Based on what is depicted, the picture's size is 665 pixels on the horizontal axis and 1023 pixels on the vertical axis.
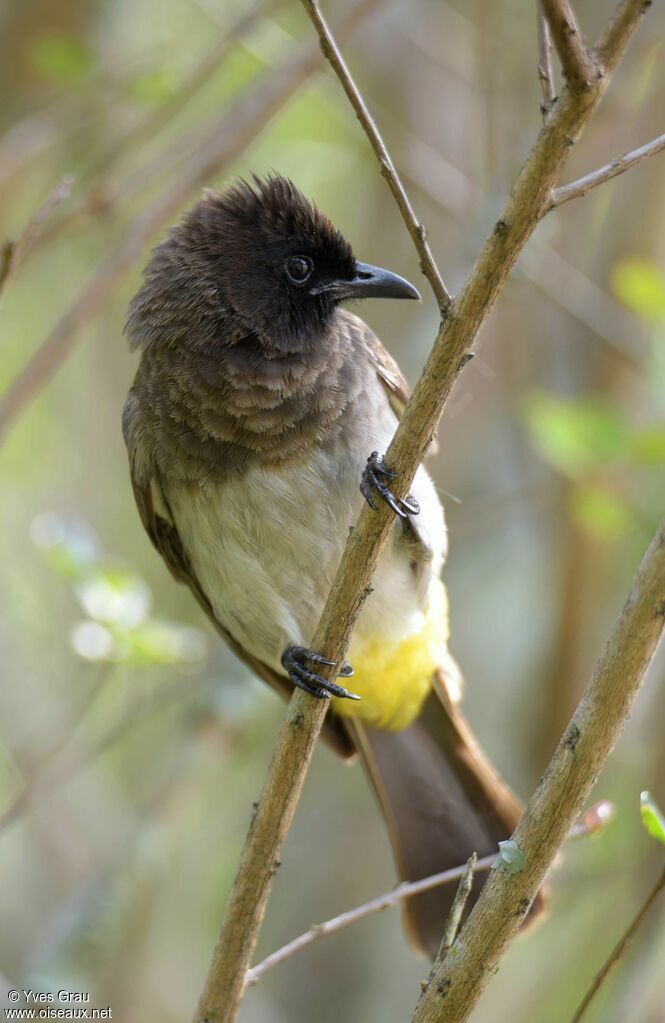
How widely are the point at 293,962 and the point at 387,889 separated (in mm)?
469

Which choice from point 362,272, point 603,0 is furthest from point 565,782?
point 603,0

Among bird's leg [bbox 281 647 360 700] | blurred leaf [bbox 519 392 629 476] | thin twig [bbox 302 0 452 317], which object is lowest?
bird's leg [bbox 281 647 360 700]

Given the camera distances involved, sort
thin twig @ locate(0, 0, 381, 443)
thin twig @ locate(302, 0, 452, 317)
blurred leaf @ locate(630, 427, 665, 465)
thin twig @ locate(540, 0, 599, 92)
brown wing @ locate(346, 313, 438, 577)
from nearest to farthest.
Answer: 1. thin twig @ locate(540, 0, 599, 92)
2. thin twig @ locate(302, 0, 452, 317)
3. brown wing @ locate(346, 313, 438, 577)
4. blurred leaf @ locate(630, 427, 665, 465)
5. thin twig @ locate(0, 0, 381, 443)

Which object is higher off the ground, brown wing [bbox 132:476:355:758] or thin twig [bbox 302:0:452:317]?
thin twig [bbox 302:0:452:317]

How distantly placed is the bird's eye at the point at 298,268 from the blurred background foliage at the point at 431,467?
0.66 metres

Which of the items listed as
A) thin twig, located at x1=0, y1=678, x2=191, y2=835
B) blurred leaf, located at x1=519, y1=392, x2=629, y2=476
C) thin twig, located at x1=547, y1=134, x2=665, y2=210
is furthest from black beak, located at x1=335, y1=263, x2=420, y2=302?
thin twig, located at x1=0, y1=678, x2=191, y2=835

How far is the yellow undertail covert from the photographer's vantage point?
3.38m

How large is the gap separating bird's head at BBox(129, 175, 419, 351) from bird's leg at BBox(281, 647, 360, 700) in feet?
2.64

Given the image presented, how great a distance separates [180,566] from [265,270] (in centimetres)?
90

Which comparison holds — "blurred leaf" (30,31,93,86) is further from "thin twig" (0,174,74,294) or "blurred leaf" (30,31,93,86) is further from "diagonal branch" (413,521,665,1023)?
"diagonal branch" (413,521,665,1023)

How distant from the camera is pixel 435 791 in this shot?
143 inches

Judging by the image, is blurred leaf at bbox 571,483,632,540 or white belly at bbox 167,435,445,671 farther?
blurred leaf at bbox 571,483,632,540

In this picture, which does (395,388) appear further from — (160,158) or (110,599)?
(160,158)

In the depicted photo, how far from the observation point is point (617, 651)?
1.87 metres
